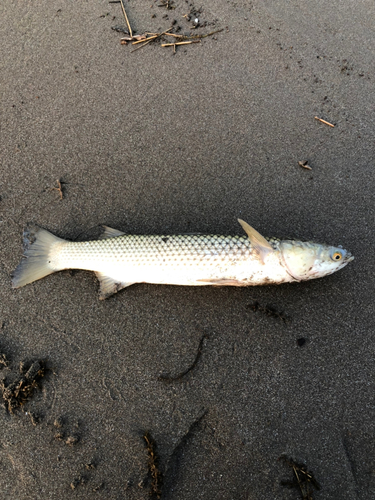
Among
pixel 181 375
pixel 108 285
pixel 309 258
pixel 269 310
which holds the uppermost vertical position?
pixel 309 258

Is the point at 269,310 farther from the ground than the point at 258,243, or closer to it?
closer to it

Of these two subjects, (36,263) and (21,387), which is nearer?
(21,387)

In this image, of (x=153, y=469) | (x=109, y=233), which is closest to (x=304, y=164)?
(x=109, y=233)

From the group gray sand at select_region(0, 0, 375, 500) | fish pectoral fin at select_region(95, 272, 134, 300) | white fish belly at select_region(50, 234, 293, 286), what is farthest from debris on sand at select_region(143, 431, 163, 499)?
white fish belly at select_region(50, 234, 293, 286)

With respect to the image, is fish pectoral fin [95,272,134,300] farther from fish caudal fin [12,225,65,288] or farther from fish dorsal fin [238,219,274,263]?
fish dorsal fin [238,219,274,263]

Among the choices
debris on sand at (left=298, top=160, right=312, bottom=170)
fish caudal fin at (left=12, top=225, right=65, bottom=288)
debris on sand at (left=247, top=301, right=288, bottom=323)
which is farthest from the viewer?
debris on sand at (left=298, top=160, right=312, bottom=170)

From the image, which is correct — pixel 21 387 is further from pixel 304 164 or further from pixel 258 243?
pixel 304 164

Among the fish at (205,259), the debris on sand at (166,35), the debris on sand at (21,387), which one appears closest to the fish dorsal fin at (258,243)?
the fish at (205,259)
